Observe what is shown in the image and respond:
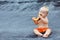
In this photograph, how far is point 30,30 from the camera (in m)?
1.94

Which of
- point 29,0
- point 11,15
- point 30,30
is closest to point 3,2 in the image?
point 29,0

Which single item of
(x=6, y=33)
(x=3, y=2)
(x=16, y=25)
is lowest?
(x=6, y=33)

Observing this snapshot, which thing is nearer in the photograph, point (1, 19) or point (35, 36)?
point (35, 36)

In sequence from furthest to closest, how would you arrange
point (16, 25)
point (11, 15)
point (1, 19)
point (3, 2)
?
point (3, 2), point (11, 15), point (1, 19), point (16, 25)

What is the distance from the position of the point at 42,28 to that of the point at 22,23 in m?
0.46

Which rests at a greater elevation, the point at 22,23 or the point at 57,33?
the point at 22,23

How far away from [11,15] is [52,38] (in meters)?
1.05

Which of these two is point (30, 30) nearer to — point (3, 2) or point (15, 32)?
point (15, 32)

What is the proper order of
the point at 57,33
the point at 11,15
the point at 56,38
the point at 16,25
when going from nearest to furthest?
the point at 56,38 → the point at 57,33 → the point at 16,25 → the point at 11,15

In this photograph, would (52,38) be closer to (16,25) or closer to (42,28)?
(42,28)

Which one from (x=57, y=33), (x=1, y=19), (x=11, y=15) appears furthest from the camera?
(x=11, y=15)

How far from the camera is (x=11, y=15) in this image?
8.70 ft

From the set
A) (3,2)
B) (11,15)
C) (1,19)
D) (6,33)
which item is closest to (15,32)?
(6,33)

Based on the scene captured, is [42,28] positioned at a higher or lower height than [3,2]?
lower
